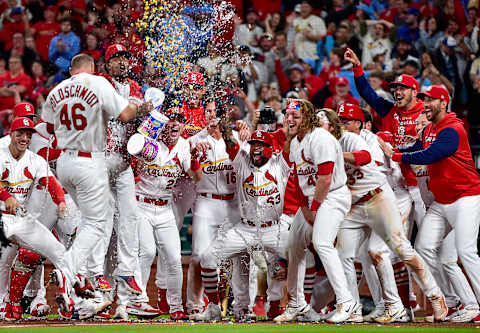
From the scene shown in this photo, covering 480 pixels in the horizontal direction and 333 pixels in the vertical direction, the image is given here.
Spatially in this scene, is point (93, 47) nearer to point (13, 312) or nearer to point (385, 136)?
point (13, 312)

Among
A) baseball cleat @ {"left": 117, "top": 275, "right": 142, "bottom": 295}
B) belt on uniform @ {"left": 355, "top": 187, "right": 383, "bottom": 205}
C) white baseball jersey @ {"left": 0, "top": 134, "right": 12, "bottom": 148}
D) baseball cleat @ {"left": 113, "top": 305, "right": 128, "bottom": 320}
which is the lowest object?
baseball cleat @ {"left": 113, "top": 305, "right": 128, "bottom": 320}

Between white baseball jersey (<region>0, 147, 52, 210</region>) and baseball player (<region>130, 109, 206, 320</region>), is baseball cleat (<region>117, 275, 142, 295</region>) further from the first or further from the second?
white baseball jersey (<region>0, 147, 52, 210</region>)

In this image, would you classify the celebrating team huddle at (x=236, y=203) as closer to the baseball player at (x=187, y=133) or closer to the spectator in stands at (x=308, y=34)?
the baseball player at (x=187, y=133)

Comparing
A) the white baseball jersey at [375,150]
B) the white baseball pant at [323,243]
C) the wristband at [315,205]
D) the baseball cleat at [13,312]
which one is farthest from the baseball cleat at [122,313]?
the white baseball jersey at [375,150]

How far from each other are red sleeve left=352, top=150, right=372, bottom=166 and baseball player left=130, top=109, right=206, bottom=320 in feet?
5.69

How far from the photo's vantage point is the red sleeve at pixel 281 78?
43.4 feet

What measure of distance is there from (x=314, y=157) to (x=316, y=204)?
468 mm

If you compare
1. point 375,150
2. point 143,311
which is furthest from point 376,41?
point 143,311

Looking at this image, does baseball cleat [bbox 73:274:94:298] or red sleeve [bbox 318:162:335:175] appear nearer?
baseball cleat [bbox 73:274:94:298]

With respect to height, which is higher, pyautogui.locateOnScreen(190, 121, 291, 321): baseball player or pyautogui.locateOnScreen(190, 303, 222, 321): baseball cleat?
pyautogui.locateOnScreen(190, 121, 291, 321): baseball player

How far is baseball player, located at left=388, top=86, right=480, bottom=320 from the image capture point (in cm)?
784

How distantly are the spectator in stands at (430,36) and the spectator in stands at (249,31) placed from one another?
9.62ft

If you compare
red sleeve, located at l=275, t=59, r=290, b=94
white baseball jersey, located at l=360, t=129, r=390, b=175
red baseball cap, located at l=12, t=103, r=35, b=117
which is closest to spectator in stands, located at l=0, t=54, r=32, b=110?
red baseball cap, located at l=12, t=103, r=35, b=117

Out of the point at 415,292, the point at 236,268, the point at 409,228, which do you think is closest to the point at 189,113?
the point at 236,268
